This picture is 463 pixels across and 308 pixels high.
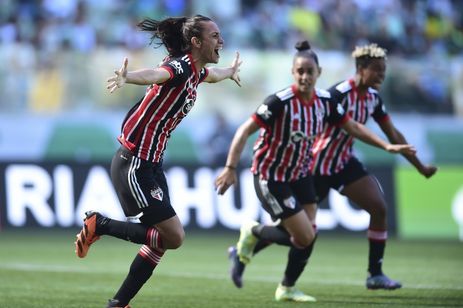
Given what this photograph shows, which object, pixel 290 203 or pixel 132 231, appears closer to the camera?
pixel 132 231

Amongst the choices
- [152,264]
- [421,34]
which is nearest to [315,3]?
[421,34]

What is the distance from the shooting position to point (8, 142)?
1772 centimetres

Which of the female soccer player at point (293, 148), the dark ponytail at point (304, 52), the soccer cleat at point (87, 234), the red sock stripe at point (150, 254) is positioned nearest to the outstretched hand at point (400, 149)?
the female soccer player at point (293, 148)

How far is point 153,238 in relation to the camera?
23.7ft

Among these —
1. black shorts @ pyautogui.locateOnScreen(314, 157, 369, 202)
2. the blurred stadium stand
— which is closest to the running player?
black shorts @ pyautogui.locateOnScreen(314, 157, 369, 202)

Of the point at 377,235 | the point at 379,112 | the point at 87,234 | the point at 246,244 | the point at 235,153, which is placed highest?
the point at 379,112

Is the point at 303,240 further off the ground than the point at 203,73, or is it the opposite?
the point at 203,73

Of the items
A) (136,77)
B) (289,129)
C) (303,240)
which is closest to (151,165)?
(136,77)

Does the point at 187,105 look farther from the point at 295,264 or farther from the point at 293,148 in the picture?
the point at 295,264

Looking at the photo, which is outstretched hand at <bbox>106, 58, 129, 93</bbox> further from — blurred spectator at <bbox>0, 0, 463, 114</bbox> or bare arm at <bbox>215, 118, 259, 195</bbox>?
blurred spectator at <bbox>0, 0, 463, 114</bbox>

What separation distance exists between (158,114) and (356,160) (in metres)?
3.17

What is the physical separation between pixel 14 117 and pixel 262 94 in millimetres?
4419

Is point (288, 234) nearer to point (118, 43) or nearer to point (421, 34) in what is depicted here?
point (118, 43)

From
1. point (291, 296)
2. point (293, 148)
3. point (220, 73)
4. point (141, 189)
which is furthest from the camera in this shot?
point (293, 148)
